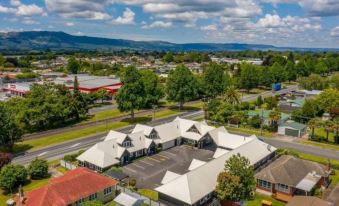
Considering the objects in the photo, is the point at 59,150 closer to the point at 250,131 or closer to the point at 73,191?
the point at 73,191

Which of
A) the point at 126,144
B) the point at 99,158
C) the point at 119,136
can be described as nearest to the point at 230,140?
the point at 126,144

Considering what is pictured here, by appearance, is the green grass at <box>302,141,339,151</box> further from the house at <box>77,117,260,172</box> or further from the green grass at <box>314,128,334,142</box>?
the house at <box>77,117,260,172</box>

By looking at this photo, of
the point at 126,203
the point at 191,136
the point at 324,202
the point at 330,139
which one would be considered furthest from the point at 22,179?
the point at 330,139

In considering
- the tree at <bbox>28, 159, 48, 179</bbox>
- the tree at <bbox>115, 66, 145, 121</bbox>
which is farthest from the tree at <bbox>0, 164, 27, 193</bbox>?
the tree at <bbox>115, 66, 145, 121</bbox>

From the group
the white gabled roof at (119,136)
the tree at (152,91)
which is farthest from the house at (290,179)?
the tree at (152,91)

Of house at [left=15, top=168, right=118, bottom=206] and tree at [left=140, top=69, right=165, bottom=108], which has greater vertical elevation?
tree at [left=140, top=69, right=165, bottom=108]

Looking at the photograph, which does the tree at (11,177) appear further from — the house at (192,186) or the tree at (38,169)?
the house at (192,186)
